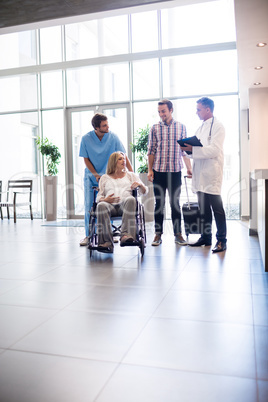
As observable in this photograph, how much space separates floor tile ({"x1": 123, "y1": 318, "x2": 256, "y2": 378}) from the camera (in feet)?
5.22

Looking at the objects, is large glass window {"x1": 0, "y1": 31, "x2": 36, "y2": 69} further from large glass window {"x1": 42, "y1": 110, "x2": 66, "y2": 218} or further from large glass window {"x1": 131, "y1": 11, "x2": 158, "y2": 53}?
large glass window {"x1": 131, "y1": 11, "x2": 158, "y2": 53}

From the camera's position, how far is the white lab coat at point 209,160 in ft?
12.7

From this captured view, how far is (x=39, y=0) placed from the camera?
8.39 feet

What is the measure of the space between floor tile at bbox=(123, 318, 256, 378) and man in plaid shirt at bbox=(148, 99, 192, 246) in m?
2.40

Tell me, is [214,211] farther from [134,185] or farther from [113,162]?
[113,162]

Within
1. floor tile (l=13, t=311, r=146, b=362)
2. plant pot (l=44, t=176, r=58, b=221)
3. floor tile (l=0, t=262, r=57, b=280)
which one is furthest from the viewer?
plant pot (l=44, t=176, r=58, b=221)

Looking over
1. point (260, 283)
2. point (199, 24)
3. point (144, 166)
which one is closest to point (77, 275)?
point (260, 283)

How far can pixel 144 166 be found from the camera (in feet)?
24.0

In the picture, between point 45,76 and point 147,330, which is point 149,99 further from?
point 147,330

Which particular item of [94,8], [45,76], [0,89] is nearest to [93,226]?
[94,8]

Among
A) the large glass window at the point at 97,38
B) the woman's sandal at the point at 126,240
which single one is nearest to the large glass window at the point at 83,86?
the large glass window at the point at 97,38

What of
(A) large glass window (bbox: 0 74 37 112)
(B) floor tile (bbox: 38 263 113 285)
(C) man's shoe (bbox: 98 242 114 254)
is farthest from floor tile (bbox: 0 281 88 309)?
(A) large glass window (bbox: 0 74 37 112)

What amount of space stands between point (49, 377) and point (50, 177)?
656 cm

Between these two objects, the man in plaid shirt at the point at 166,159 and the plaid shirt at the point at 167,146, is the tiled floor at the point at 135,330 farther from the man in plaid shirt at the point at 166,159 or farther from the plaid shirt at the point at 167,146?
the plaid shirt at the point at 167,146
